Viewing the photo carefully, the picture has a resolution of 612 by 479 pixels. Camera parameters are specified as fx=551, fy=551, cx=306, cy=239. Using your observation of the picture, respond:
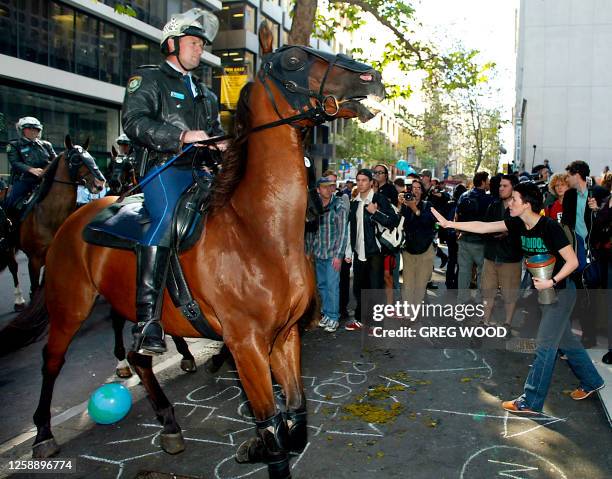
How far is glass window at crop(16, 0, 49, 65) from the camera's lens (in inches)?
898

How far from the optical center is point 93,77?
2683cm

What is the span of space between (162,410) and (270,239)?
79.0 inches

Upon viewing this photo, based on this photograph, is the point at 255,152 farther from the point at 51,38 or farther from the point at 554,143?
the point at 554,143

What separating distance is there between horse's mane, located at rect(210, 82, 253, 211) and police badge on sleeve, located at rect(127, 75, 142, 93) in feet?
2.92

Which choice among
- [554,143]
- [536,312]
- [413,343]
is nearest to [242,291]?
[413,343]

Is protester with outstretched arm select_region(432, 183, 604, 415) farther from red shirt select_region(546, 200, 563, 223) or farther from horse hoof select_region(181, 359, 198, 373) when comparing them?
horse hoof select_region(181, 359, 198, 373)

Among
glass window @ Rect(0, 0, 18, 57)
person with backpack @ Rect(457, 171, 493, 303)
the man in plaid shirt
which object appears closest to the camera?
the man in plaid shirt

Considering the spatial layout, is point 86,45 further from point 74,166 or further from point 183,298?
point 183,298

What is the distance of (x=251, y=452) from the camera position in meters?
3.88

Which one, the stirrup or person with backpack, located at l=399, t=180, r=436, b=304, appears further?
person with backpack, located at l=399, t=180, r=436, b=304

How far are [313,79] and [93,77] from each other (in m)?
26.5

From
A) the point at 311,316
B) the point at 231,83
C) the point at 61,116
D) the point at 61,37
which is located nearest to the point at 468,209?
the point at 311,316

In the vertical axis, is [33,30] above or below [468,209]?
above

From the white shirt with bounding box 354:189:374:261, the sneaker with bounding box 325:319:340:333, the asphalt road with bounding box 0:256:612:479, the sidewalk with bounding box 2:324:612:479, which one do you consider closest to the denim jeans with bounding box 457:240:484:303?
the white shirt with bounding box 354:189:374:261
